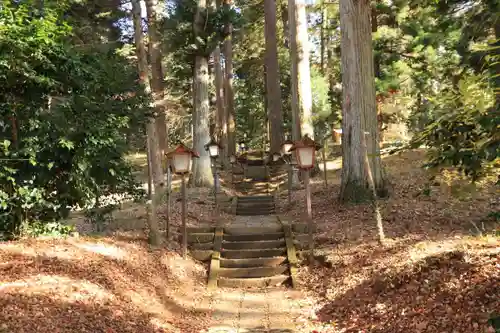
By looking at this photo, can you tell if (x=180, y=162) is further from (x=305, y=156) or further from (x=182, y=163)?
A: (x=305, y=156)

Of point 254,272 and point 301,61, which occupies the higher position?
point 301,61

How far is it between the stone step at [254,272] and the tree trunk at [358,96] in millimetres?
3485

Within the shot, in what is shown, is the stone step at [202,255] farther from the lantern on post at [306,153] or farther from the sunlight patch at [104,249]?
the lantern on post at [306,153]

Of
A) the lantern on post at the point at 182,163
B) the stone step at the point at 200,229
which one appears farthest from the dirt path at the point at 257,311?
the stone step at the point at 200,229

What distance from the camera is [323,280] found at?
870cm

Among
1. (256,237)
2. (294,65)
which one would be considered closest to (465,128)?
(256,237)

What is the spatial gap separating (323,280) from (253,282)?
143cm

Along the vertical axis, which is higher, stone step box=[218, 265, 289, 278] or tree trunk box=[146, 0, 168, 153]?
tree trunk box=[146, 0, 168, 153]

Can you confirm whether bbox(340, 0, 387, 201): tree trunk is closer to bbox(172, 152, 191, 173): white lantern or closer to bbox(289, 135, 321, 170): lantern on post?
bbox(289, 135, 321, 170): lantern on post

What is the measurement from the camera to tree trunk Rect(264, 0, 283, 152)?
74.4ft

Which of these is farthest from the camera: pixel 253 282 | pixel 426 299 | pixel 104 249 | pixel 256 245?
pixel 256 245

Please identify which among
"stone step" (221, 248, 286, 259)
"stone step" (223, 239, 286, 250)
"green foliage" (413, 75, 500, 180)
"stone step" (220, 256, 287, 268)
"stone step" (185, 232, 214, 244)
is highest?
"green foliage" (413, 75, 500, 180)

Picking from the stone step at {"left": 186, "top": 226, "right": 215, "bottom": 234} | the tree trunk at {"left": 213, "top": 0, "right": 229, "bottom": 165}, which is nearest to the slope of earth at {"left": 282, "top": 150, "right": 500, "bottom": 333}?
the stone step at {"left": 186, "top": 226, "right": 215, "bottom": 234}

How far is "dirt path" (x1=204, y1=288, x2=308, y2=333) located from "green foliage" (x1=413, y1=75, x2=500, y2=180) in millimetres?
4382
